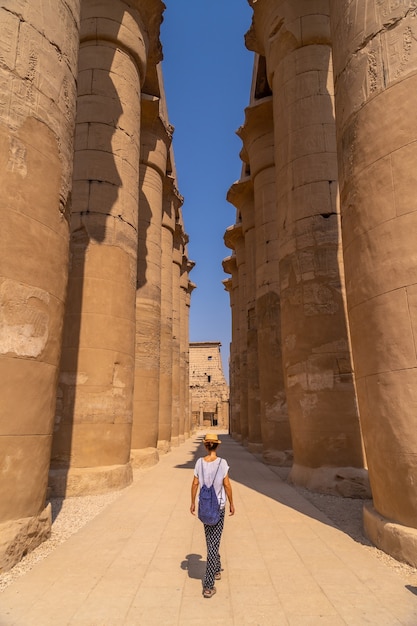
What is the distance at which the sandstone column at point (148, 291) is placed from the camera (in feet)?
39.2

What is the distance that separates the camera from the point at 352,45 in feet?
17.7

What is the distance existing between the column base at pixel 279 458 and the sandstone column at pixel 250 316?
12.3 ft

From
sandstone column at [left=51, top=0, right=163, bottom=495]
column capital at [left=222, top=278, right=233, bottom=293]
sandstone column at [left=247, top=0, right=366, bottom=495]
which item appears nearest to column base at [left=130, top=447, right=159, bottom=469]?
sandstone column at [left=51, top=0, right=163, bottom=495]

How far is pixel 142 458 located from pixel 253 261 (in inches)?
360

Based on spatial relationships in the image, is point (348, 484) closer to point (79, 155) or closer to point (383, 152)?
point (383, 152)

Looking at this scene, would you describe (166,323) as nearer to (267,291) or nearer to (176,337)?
(176,337)

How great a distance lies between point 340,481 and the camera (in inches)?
299

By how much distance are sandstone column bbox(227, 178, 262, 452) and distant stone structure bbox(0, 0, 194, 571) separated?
9.95ft

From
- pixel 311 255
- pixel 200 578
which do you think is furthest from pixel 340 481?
pixel 200 578

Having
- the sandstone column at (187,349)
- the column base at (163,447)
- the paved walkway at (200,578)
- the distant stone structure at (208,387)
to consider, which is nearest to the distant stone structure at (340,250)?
the paved walkway at (200,578)

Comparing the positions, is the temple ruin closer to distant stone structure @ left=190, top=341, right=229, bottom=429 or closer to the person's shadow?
the person's shadow

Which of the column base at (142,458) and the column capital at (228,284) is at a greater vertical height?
the column capital at (228,284)

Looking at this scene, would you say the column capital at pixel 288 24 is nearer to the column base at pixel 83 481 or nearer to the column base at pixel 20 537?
the column base at pixel 83 481

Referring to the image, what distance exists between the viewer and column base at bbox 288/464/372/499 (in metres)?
7.43
